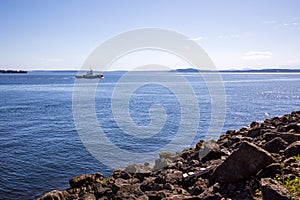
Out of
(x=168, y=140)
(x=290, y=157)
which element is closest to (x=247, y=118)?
(x=168, y=140)

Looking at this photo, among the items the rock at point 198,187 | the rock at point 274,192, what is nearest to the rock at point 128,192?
the rock at point 198,187

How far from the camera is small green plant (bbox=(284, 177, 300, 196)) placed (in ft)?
20.3

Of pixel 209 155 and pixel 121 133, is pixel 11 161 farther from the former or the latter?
pixel 209 155

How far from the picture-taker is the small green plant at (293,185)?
20.3ft

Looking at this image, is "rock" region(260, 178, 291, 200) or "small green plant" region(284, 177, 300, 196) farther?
"small green plant" region(284, 177, 300, 196)

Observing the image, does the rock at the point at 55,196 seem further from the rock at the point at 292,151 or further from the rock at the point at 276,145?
the rock at the point at 292,151

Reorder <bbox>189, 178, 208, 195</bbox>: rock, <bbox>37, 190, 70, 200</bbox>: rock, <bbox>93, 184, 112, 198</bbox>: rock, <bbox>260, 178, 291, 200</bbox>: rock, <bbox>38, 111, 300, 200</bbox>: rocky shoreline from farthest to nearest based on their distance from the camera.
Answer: <bbox>37, 190, 70, 200</bbox>: rock < <bbox>93, 184, 112, 198</bbox>: rock < <bbox>189, 178, 208, 195</bbox>: rock < <bbox>38, 111, 300, 200</bbox>: rocky shoreline < <bbox>260, 178, 291, 200</bbox>: rock

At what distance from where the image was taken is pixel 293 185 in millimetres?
6477

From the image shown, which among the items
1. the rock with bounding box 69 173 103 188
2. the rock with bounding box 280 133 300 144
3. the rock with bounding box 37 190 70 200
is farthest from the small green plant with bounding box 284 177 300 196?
the rock with bounding box 69 173 103 188

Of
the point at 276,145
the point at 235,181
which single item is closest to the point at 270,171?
the point at 235,181

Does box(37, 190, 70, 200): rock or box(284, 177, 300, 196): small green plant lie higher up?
box(284, 177, 300, 196): small green plant

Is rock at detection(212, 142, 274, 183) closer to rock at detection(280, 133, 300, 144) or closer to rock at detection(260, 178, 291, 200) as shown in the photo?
rock at detection(260, 178, 291, 200)

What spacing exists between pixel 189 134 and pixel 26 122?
17.3 m

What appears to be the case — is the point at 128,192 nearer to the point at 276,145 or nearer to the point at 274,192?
the point at 274,192
